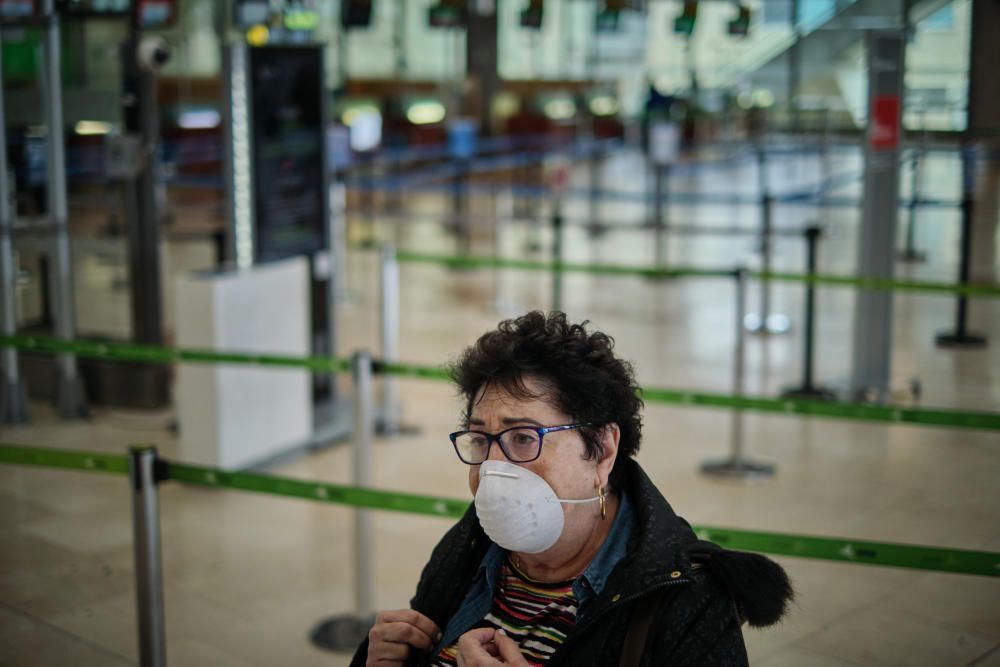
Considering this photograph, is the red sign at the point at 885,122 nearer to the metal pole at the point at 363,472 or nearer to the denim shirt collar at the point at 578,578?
the metal pole at the point at 363,472

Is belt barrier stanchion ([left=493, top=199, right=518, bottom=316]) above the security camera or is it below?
below

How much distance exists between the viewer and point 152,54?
7066 millimetres

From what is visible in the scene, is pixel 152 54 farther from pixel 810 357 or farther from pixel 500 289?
pixel 500 289

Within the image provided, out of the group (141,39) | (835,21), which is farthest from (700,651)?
(835,21)

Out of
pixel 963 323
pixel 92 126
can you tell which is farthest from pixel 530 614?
pixel 963 323

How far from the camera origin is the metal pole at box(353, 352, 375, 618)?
4.19 m

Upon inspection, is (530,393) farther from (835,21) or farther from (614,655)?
(835,21)

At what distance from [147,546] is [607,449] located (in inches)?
53.4

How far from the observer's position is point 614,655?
205 centimetres

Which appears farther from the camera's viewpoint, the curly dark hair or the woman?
the curly dark hair

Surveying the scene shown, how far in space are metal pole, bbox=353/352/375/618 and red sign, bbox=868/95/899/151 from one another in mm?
4060

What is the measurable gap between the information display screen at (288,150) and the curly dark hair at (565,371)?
15.4 feet

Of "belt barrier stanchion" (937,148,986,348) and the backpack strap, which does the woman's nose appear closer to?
the backpack strap

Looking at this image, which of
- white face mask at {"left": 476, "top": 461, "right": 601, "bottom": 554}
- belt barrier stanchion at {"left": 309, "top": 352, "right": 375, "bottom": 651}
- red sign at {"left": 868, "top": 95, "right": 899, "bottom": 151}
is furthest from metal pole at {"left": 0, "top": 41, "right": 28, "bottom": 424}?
white face mask at {"left": 476, "top": 461, "right": 601, "bottom": 554}
